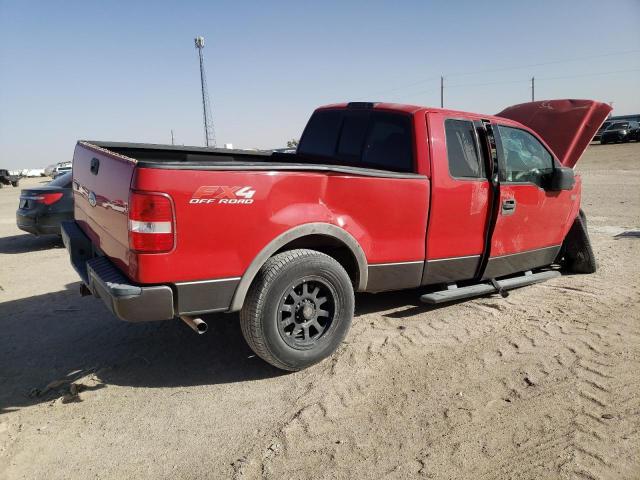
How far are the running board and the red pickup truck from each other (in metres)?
0.02

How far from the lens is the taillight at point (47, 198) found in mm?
8273

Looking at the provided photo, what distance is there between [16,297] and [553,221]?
6.11 m

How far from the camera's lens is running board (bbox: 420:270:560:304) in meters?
4.25

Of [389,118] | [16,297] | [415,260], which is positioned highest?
[389,118]

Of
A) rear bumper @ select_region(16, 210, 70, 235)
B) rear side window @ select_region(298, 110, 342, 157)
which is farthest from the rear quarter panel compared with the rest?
rear bumper @ select_region(16, 210, 70, 235)

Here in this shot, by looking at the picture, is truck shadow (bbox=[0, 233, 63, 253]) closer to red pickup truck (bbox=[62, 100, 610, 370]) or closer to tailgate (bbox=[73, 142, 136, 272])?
red pickup truck (bbox=[62, 100, 610, 370])

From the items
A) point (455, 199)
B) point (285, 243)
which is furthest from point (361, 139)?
point (285, 243)

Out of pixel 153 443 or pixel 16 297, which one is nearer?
pixel 153 443

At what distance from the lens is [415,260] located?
13.2 feet

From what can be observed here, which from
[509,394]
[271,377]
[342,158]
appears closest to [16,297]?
[271,377]

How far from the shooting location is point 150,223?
2.79 metres

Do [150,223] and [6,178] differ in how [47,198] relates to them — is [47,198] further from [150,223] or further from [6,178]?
[6,178]

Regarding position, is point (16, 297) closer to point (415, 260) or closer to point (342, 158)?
point (342, 158)

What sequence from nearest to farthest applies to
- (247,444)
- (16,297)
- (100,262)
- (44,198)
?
(247,444)
(100,262)
(16,297)
(44,198)
